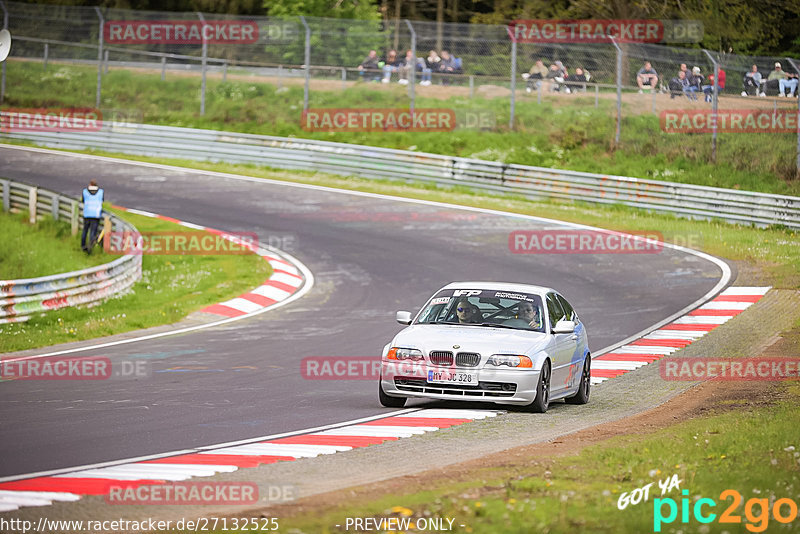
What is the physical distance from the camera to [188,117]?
40.1 metres

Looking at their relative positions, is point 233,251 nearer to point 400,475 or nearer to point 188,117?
point 188,117

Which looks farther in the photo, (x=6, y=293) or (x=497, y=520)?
(x=6, y=293)

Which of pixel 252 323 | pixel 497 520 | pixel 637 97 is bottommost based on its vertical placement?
pixel 252 323

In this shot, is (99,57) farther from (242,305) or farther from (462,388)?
(462,388)

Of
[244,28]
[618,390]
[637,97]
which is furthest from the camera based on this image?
[244,28]

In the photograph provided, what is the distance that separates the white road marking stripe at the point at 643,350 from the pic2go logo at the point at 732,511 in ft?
32.6

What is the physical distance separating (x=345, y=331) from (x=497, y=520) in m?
11.6

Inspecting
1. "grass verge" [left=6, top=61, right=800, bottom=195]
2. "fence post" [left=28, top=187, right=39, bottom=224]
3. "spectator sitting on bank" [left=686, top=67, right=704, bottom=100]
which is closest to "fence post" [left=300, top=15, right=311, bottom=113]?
"grass verge" [left=6, top=61, right=800, bottom=195]

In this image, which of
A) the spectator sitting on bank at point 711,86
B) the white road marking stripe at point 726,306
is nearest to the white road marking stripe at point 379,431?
the white road marking stripe at point 726,306

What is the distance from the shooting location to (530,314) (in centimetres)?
1267

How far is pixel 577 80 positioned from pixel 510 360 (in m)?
24.7

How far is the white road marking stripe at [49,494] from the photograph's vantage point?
25.0 feet

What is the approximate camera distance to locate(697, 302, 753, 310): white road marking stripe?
20.5 m

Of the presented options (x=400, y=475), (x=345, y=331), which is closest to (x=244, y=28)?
(x=345, y=331)
